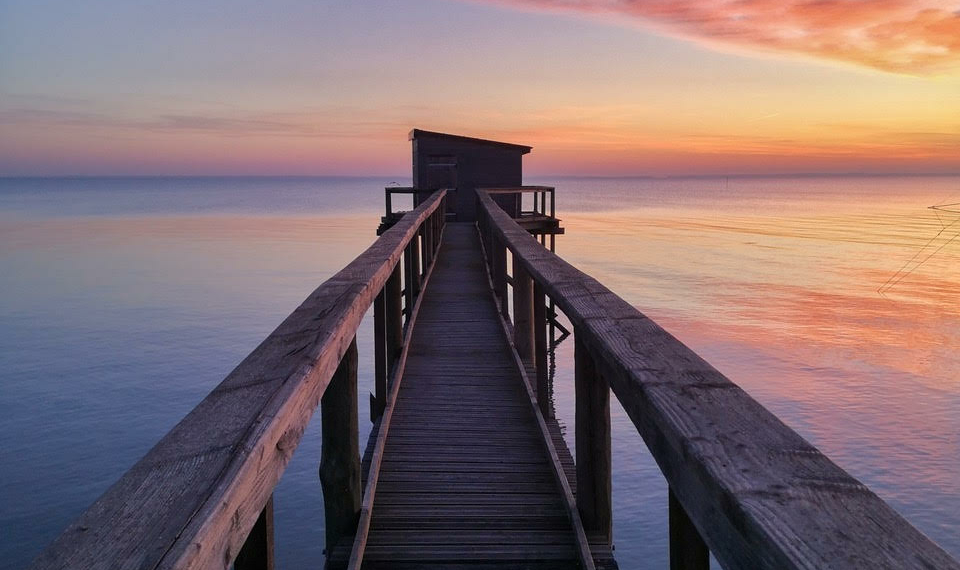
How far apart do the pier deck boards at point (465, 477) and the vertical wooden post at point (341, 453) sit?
143mm

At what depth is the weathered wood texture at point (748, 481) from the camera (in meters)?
0.94

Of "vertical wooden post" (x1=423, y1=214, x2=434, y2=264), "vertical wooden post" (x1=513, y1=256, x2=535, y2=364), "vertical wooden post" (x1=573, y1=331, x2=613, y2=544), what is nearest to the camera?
"vertical wooden post" (x1=573, y1=331, x2=613, y2=544)

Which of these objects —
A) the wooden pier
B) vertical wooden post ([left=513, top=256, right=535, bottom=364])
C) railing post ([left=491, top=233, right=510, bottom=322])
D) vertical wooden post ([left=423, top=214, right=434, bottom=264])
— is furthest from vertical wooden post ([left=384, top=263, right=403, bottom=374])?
vertical wooden post ([left=423, top=214, right=434, bottom=264])

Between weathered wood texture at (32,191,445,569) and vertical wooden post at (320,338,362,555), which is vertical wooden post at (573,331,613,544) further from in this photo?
weathered wood texture at (32,191,445,569)

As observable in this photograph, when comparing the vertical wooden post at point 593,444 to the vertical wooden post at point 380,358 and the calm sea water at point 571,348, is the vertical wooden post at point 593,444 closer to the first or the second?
the vertical wooden post at point 380,358

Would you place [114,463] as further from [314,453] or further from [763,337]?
[763,337]

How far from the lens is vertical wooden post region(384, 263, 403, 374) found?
504cm

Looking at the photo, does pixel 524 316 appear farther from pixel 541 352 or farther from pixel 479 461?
pixel 479 461

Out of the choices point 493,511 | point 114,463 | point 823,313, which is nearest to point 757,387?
point 823,313

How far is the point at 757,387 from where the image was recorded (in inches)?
717

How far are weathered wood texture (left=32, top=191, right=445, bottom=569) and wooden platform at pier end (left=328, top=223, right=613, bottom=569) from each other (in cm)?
125

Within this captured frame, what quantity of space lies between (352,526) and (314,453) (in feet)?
39.6

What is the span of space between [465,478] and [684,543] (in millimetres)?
1961

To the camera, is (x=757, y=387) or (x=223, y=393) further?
(x=757, y=387)
